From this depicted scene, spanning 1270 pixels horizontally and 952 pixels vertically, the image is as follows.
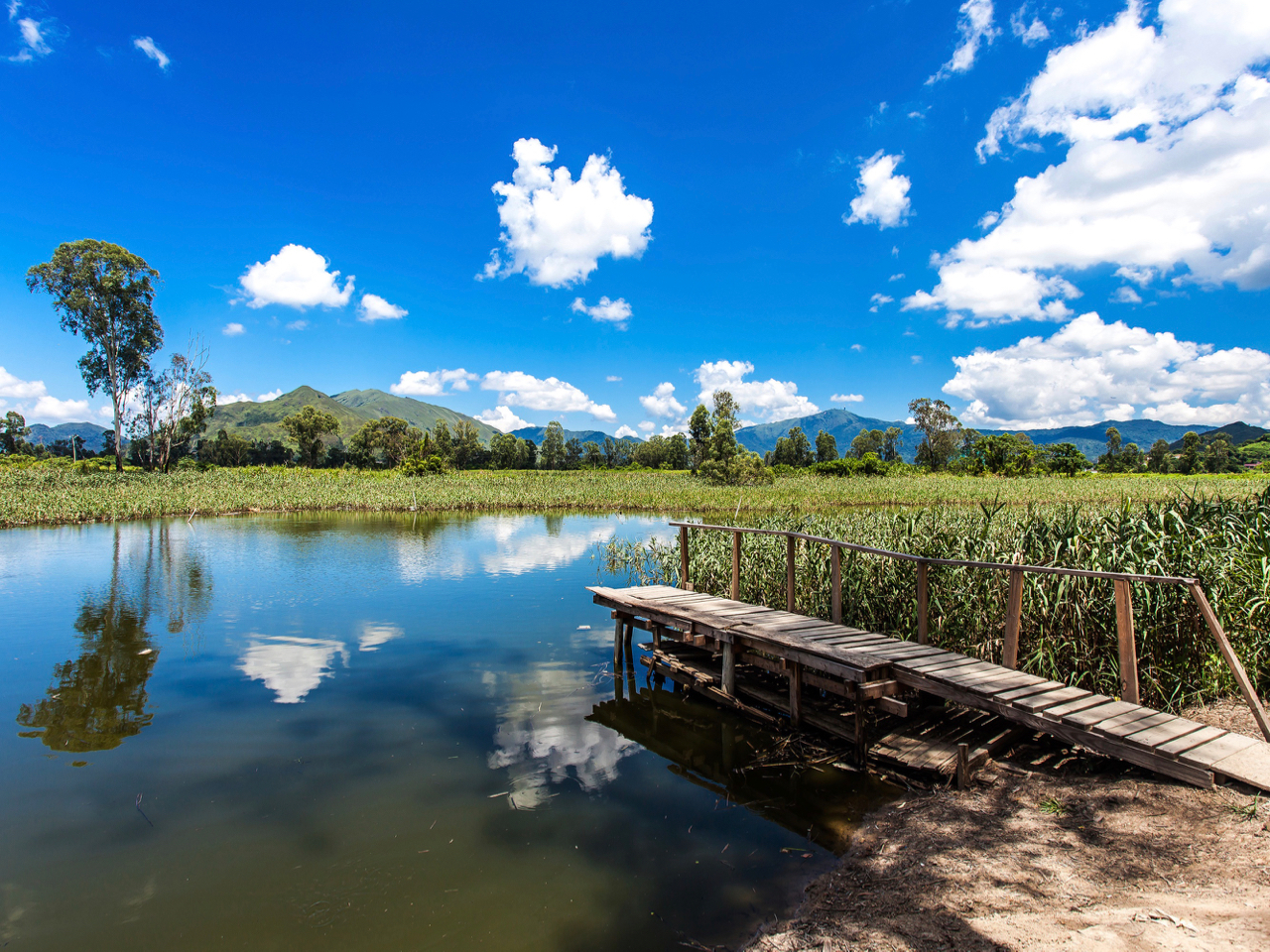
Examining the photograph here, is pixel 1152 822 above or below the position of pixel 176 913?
A: above

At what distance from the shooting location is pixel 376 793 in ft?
20.2

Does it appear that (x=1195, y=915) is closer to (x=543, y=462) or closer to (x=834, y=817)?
(x=834, y=817)

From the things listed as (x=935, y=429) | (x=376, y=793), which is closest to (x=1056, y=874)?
(x=376, y=793)

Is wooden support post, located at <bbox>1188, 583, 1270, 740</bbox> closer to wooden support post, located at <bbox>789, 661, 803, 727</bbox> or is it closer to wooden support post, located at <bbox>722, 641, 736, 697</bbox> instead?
wooden support post, located at <bbox>789, 661, 803, 727</bbox>

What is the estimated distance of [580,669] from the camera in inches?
394

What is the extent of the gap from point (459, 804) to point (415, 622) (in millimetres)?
7062

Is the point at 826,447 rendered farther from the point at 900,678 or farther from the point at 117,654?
the point at 117,654

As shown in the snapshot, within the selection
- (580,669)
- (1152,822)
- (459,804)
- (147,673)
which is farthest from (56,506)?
(1152,822)

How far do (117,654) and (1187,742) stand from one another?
14552mm

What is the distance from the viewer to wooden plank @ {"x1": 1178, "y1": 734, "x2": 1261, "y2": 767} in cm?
470

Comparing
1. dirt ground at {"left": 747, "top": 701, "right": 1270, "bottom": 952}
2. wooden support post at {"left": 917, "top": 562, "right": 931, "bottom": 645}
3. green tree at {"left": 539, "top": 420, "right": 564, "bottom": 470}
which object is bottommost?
dirt ground at {"left": 747, "top": 701, "right": 1270, "bottom": 952}

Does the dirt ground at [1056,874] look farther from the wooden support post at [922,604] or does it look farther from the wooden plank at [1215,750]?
the wooden support post at [922,604]

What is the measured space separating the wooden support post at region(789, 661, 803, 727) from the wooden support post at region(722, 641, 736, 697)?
903mm

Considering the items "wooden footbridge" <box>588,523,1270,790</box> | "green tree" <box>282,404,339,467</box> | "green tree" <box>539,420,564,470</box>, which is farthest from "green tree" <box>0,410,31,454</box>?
"wooden footbridge" <box>588,523,1270,790</box>
